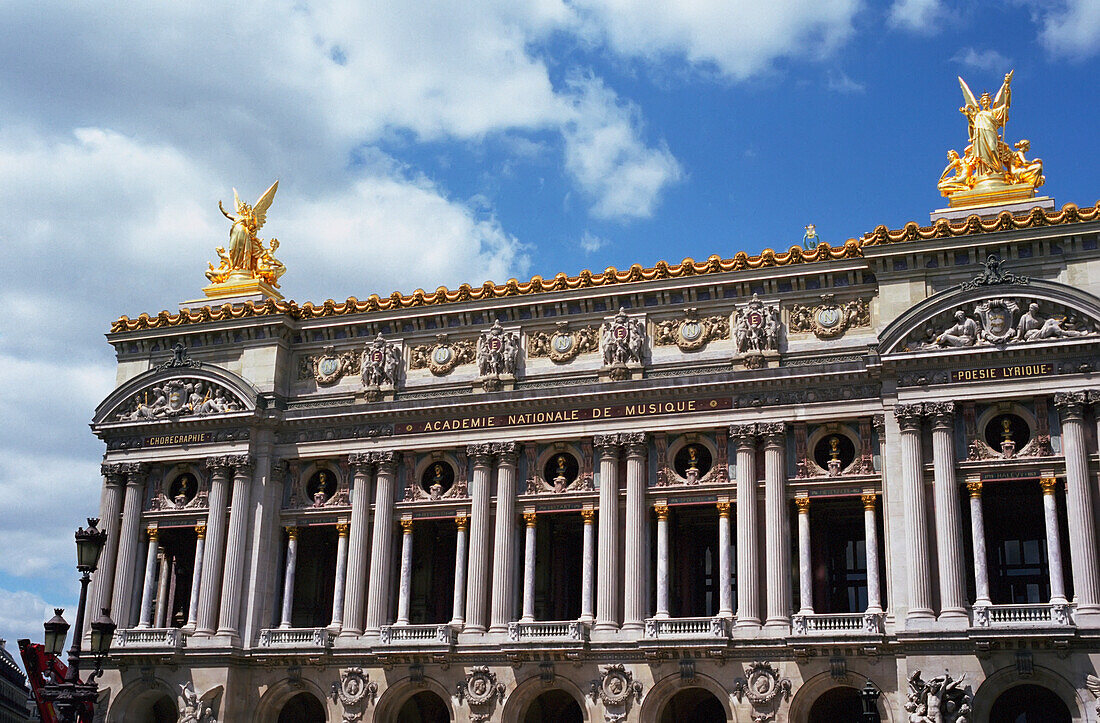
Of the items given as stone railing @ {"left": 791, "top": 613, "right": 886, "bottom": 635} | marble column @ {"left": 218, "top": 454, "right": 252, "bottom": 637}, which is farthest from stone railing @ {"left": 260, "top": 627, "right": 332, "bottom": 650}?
stone railing @ {"left": 791, "top": 613, "right": 886, "bottom": 635}

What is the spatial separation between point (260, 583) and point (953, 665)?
2353 cm

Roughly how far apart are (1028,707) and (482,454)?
61.8ft

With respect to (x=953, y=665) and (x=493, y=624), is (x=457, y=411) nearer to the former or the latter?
(x=493, y=624)

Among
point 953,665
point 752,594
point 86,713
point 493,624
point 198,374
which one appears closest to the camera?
point 86,713

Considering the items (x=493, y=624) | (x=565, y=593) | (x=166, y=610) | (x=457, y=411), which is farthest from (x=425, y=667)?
(x=166, y=610)

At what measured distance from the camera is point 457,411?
151 ft

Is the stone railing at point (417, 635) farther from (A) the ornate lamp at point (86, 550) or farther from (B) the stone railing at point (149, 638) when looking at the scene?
(A) the ornate lamp at point (86, 550)

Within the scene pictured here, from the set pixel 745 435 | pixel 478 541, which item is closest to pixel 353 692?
pixel 478 541

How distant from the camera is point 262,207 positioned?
52.9 metres

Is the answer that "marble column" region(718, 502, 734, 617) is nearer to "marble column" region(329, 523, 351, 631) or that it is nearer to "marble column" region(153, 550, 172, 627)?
"marble column" region(329, 523, 351, 631)

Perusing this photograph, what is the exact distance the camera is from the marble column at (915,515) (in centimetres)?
3791

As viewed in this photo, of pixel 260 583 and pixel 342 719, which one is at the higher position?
pixel 260 583

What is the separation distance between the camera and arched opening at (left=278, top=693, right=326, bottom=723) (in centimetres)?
4694

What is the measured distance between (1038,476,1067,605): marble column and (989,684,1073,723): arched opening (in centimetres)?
289
